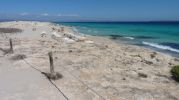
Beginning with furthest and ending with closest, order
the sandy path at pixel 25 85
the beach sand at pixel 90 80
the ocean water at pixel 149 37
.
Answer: the ocean water at pixel 149 37 < the beach sand at pixel 90 80 < the sandy path at pixel 25 85

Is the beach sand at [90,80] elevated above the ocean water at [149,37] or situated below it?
above

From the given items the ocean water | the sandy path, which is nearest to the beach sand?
the sandy path

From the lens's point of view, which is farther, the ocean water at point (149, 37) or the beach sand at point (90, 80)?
the ocean water at point (149, 37)

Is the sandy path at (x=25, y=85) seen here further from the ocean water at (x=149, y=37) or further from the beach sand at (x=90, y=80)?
the ocean water at (x=149, y=37)

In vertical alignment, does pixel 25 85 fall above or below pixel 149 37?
above

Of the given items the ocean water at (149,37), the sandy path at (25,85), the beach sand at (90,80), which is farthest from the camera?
the ocean water at (149,37)

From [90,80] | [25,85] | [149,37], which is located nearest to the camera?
[25,85]

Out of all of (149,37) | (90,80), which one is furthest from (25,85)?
(149,37)

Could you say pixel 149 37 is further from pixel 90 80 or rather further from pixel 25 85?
pixel 25 85

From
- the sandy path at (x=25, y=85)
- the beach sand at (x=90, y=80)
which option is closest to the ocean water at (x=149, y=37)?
the beach sand at (x=90, y=80)

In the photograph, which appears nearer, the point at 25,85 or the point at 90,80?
the point at 25,85

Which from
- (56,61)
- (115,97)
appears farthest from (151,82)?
(56,61)

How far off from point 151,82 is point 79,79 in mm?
3846

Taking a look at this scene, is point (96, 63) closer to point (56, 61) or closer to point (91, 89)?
point (56, 61)
